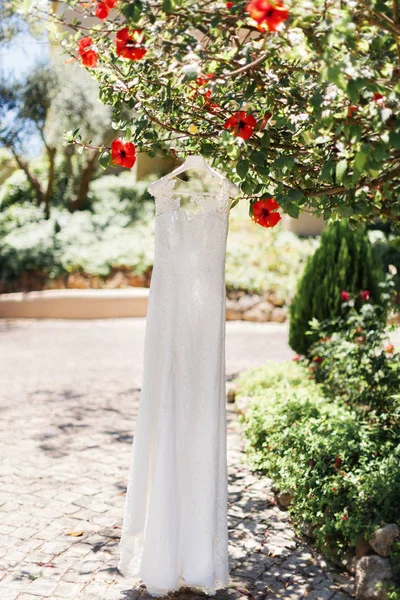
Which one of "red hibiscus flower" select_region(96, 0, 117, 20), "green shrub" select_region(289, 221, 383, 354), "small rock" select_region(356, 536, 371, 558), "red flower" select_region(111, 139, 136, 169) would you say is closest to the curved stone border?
"green shrub" select_region(289, 221, 383, 354)

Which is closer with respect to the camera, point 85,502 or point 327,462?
point 327,462

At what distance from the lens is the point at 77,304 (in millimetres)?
11742

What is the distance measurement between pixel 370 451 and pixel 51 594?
1915 millimetres

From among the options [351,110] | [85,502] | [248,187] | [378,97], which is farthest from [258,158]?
[85,502]

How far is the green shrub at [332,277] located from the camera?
21.5 feet

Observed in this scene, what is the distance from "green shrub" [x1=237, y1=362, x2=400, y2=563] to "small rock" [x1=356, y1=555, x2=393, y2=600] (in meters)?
0.14

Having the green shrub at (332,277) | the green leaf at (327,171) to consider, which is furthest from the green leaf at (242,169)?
the green shrub at (332,277)

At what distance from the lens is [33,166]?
17047mm

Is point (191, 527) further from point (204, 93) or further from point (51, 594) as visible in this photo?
point (204, 93)

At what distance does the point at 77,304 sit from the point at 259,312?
3.07m

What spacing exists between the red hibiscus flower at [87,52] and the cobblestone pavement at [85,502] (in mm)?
2383

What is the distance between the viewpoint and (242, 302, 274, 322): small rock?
1155cm

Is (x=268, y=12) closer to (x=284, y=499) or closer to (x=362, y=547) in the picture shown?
(x=362, y=547)

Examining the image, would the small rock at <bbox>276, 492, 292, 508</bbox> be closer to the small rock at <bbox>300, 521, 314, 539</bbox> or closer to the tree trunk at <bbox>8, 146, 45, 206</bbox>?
the small rock at <bbox>300, 521, 314, 539</bbox>
